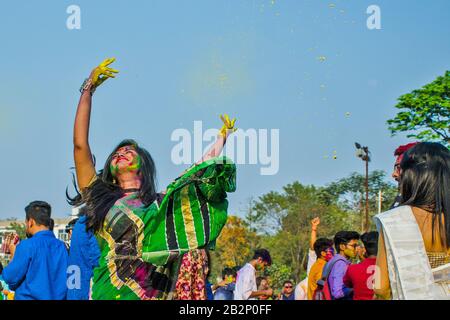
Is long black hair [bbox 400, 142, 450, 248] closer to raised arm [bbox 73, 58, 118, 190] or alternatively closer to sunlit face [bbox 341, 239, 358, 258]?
raised arm [bbox 73, 58, 118, 190]

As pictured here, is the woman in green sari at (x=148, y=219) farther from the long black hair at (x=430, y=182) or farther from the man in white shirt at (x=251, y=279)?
the man in white shirt at (x=251, y=279)

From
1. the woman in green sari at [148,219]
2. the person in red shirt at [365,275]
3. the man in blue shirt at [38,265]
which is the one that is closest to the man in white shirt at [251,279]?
the person in red shirt at [365,275]

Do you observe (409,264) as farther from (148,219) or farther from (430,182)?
Answer: (148,219)

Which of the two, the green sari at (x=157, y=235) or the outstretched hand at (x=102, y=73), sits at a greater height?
the outstretched hand at (x=102, y=73)

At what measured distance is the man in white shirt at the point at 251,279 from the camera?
34.8ft

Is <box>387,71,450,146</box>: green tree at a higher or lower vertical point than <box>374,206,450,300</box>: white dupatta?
higher

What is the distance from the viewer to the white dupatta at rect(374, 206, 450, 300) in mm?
3547

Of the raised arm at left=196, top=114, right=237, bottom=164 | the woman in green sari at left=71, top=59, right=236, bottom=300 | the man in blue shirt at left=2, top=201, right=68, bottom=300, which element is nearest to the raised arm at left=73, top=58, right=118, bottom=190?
the woman in green sari at left=71, top=59, right=236, bottom=300

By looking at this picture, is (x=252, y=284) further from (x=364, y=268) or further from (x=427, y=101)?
(x=427, y=101)

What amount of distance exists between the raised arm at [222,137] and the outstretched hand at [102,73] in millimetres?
785

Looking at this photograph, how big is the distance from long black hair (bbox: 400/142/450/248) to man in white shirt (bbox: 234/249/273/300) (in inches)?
278

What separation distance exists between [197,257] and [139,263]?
37cm

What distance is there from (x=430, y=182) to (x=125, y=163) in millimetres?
2182

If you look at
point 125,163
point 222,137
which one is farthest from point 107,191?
point 222,137
